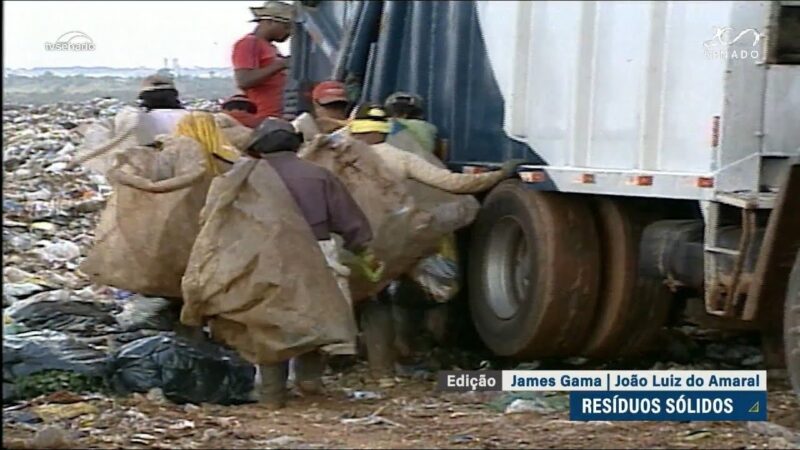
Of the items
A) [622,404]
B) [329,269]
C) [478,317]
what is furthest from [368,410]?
[478,317]

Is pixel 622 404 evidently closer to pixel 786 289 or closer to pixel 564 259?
pixel 786 289

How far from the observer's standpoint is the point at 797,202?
5.97 m

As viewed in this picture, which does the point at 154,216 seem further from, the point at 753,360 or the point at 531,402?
the point at 753,360

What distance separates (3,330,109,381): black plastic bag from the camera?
6.79 metres

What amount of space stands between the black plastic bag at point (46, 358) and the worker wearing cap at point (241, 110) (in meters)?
1.49

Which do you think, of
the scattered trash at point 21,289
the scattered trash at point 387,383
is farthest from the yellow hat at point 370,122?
the scattered trash at point 21,289

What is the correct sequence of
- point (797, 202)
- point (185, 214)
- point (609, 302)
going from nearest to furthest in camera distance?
point (797, 202) < point (185, 214) < point (609, 302)

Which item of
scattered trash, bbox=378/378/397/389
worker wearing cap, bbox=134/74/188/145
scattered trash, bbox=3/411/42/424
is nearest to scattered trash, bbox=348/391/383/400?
scattered trash, bbox=378/378/397/389

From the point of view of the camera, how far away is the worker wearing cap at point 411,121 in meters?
7.97

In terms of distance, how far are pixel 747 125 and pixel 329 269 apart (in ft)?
5.82

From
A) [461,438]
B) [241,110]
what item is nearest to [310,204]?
[461,438]

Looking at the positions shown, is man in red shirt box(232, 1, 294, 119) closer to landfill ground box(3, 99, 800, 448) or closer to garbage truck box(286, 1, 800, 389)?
garbage truck box(286, 1, 800, 389)

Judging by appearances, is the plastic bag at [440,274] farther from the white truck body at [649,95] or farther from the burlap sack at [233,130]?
the burlap sack at [233,130]

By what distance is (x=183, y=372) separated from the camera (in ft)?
22.0
